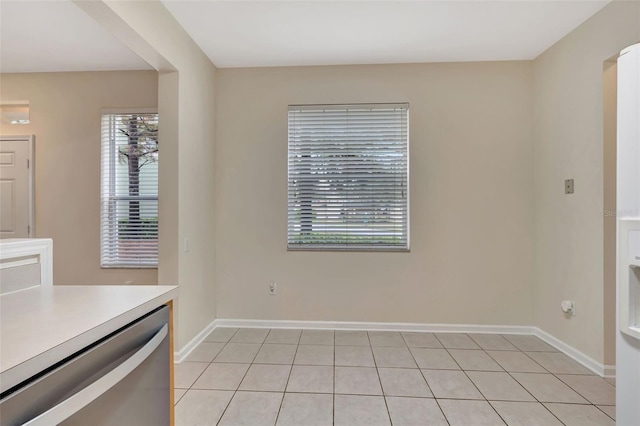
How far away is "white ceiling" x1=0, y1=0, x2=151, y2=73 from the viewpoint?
2.39 m

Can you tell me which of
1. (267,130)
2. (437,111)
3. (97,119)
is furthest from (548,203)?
(97,119)

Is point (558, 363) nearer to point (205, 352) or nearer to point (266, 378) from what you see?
point (266, 378)

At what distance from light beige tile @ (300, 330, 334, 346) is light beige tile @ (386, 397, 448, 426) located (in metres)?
0.99

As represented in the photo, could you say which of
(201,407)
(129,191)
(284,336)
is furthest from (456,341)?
(129,191)

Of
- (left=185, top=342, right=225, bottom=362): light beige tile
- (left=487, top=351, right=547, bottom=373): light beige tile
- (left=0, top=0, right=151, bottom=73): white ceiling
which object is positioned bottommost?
(left=487, top=351, right=547, bottom=373): light beige tile

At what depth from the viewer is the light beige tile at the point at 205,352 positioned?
2604mm

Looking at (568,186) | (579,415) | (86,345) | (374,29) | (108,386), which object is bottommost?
(579,415)

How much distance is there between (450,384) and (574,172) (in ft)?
6.84

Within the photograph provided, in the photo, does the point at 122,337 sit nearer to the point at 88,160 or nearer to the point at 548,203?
the point at 88,160

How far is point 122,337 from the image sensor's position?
926 mm

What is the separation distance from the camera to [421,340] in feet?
9.79

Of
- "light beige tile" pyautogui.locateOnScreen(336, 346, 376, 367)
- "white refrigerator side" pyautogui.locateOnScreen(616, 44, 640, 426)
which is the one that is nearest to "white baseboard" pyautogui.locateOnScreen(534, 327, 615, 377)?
"white refrigerator side" pyautogui.locateOnScreen(616, 44, 640, 426)

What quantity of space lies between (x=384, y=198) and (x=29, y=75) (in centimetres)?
419

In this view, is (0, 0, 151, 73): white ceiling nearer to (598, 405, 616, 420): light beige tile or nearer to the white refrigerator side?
the white refrigerator side
